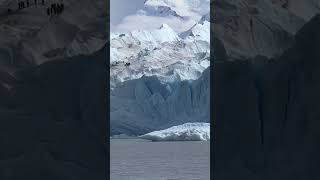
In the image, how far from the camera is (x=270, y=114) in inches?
240

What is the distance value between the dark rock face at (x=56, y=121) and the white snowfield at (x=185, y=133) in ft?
72.1

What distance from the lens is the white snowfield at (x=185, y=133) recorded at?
28016 mm

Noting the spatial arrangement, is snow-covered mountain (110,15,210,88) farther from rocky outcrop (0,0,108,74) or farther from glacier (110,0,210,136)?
rocky outcrop (0,0,108,74)

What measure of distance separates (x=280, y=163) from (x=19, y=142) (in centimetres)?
289

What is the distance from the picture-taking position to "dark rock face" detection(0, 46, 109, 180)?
597cm

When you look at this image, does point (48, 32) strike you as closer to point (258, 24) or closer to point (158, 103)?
point (258, 24)

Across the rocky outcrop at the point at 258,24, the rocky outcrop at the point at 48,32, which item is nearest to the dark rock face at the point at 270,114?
the rocky outcrop at the point at 258,24

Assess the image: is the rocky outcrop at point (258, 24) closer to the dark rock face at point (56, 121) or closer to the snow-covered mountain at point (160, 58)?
the dark rock face at point (56, 121)

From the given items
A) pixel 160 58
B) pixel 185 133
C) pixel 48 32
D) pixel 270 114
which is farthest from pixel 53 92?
pixel 160 58

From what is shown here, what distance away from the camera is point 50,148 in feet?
19.7

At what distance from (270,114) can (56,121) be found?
2.37 metres

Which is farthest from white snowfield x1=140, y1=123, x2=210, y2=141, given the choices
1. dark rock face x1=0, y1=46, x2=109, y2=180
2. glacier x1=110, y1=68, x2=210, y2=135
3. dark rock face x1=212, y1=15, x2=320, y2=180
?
dark rock face x1=0, y1=46, x2=109, y2=180

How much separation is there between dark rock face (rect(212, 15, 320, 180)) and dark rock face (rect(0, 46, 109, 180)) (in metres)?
1.34

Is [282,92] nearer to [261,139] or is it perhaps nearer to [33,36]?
[261,139]
